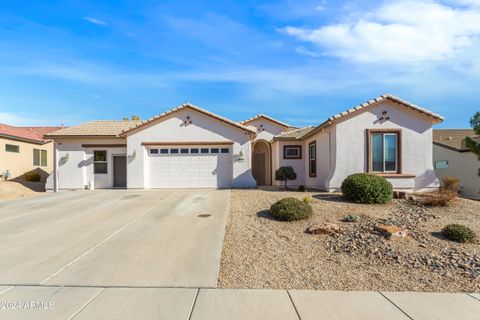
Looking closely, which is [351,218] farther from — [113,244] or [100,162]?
[100,162]

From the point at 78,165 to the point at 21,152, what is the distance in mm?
7942

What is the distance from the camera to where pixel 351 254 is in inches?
240

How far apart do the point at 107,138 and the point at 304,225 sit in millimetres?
13658

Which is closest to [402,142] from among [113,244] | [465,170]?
[465,170]

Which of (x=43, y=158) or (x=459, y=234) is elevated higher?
(x=43, y=158)

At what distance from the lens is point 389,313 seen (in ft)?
12.9

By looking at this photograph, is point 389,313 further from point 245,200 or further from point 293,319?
point 245,200

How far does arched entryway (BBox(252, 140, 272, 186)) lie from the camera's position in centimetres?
2134

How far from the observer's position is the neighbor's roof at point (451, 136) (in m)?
21.4

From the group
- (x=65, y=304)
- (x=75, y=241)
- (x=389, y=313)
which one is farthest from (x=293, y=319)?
(x=75, y=241)

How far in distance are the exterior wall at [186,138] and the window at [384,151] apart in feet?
21.3

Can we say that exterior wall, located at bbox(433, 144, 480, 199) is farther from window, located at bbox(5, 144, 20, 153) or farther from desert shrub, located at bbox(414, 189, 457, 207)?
window, located at bbox(5, 144, 20, 153)

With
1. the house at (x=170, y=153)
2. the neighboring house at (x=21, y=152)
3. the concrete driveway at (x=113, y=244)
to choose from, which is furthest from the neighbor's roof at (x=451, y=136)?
the neighboring house at (x=21, y=152)

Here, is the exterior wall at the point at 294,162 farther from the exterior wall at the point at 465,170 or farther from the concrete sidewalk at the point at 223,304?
the concrete sidewalk at the point at 223,304
